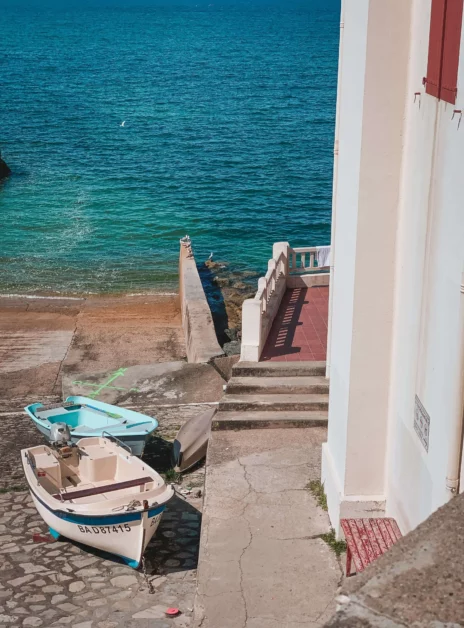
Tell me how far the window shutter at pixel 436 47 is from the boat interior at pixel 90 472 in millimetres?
6233

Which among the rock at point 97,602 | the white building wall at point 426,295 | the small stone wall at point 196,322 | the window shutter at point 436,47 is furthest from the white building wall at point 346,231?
the small stone wall at point 196,322

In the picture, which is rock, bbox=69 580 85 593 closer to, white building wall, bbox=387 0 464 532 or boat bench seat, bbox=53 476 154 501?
boat bench seat, bbox=53 476 154 501

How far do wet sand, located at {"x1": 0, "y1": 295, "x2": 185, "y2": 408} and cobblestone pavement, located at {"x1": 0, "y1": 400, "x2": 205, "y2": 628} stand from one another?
6538mm

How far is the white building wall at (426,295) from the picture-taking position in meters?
6.58

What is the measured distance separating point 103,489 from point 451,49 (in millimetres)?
7206

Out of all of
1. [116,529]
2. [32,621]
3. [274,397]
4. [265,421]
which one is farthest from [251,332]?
[32,621]

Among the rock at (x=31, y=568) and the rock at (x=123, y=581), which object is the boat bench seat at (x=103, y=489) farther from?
the rock at (x=123, y=581)

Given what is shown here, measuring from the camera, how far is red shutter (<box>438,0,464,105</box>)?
6.45 meters

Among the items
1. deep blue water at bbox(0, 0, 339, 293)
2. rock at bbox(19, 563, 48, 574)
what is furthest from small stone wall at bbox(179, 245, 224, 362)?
rock at bbox(19, 563, 48, 574)

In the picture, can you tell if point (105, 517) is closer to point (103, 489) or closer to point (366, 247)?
point (103, 489)

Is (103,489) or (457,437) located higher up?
(457,437)

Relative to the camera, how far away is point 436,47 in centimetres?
694

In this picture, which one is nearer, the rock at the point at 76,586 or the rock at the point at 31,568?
the rock at the point at 76,586

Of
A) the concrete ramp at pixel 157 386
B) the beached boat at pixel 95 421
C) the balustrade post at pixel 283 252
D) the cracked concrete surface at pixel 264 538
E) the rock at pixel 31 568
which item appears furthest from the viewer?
the balustrade post at pixel 283 252
